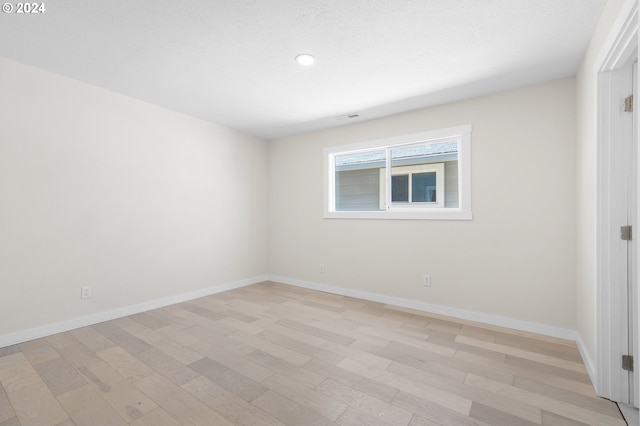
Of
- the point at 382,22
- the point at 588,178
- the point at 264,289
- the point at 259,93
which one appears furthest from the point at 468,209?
the point at 264,289

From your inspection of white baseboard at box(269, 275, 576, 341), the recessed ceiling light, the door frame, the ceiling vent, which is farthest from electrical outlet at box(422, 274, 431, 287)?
the recessed ceiling light

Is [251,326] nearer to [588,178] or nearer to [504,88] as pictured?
[588,178]

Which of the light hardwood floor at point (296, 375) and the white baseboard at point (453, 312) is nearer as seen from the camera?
the light hardwood floor at point (296, 375)

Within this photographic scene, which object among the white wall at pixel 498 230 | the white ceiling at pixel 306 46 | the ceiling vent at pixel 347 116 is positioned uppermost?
the ceiling vent at pixel 347 116

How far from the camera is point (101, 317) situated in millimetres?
3082

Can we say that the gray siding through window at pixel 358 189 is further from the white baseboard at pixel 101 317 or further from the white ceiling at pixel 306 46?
the white baseboard at pixel 101 317

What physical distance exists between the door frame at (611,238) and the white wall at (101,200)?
424 centimetres

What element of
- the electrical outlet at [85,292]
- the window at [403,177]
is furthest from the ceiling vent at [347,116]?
the electrical outlet at [85,292]

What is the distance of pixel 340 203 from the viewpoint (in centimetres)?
448

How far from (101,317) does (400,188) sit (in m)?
3.87

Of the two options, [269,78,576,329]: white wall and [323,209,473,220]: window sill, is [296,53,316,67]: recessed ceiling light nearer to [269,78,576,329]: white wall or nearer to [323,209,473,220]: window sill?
[269,78,576,329]: white wall

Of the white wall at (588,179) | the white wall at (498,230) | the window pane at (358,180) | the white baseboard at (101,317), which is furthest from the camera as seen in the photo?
the window pane at (358,180)

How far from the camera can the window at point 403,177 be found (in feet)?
11.0

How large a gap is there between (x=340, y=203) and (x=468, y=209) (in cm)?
186
